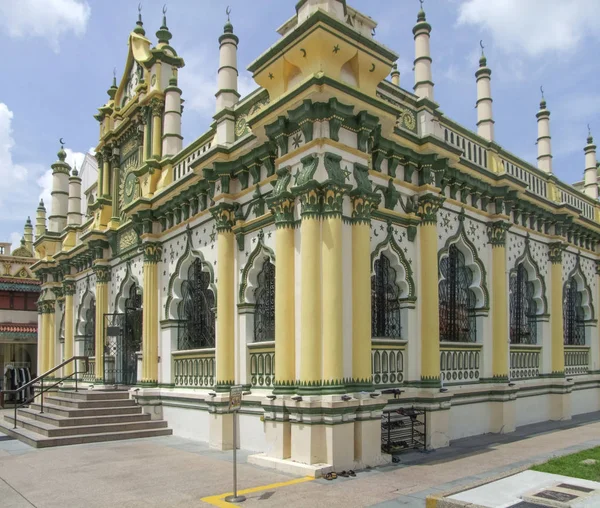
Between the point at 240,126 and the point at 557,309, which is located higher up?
the point at 240,126

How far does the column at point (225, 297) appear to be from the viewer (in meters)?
12.5

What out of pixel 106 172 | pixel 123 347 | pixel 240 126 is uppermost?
pixel 106 172

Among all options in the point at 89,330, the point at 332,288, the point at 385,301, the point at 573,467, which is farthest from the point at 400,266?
the point at 89,330

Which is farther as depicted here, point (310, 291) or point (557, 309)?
point (557, 309)

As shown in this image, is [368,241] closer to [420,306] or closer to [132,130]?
[420,306]

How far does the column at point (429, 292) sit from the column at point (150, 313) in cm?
730

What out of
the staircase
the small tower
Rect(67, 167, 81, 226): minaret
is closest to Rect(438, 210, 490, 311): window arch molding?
the small tower

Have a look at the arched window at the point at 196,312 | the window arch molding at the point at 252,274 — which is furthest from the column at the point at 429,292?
the arched window at the point at 196,312

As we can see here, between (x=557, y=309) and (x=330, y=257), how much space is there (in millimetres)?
10137

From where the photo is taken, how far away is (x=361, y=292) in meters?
10.2

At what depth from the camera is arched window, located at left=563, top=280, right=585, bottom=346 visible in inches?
754

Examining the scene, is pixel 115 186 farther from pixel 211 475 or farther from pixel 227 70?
pixel 211 475

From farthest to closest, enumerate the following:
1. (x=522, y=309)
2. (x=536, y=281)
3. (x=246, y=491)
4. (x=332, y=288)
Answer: (x=536, y=281) → (x=522, y=309) → (x=332, y=288) → (x=246, y=491)

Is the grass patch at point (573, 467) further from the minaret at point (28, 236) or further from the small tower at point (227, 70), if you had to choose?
the minaret at point (28, 236)
